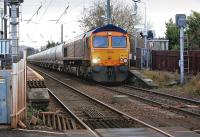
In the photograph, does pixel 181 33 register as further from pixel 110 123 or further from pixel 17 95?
pixel 17 95

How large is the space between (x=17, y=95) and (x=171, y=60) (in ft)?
83.0

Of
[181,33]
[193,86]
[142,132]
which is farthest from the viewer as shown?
[181,33]

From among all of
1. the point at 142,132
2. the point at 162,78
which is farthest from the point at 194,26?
the point at 142,132

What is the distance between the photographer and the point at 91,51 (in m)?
30.8

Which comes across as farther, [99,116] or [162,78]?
[162,78]

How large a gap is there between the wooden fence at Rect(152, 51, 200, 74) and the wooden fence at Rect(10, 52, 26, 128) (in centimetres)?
1979

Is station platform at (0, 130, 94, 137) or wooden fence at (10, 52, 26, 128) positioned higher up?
wooden fence at (10, 52, 26, 128)

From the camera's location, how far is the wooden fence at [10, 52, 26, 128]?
38.5ft

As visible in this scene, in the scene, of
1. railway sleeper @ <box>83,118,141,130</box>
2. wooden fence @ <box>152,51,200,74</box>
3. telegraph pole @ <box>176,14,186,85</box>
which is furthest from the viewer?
wooden fence @ <box>152,51,200,74</box>

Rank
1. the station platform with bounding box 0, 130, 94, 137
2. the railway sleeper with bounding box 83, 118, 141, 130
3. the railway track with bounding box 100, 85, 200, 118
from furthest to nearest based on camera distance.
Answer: the railway track with bounding box 100, 85, 200, 118, the railway sleeper with bounding box 83, 118, 141, 130, the station platform with bounding box 0, 130, 94, 137

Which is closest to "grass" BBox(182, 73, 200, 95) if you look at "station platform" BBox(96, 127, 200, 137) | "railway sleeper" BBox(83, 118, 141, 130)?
"railway sleeper" BBox(83, 118, 141, 130)

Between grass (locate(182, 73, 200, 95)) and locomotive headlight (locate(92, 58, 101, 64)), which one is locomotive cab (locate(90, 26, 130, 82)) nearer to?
locomotive headlight (locate(92, 58, 101, 64))

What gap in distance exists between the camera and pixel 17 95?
12031 millimetres

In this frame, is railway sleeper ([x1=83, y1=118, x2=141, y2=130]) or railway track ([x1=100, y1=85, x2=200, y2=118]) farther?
railway track ([x1=100, y1=85, x2=200, y2=118])
